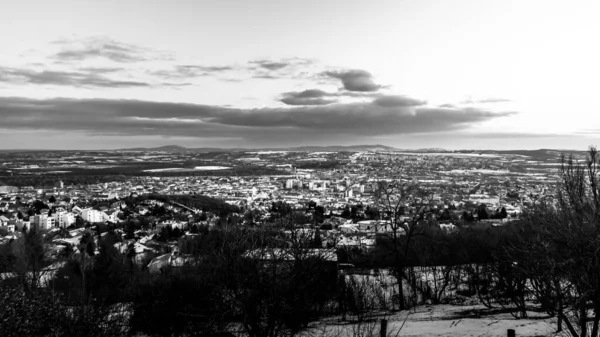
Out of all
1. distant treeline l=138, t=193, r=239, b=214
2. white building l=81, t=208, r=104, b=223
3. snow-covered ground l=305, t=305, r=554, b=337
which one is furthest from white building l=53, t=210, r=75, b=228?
snow-covered ground l=305, t=305, r=554, b=337

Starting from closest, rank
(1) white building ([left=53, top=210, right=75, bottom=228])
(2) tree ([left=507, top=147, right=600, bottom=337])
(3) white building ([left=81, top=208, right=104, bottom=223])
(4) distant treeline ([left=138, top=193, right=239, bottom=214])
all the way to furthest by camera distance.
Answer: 1. (2) tree ([left=507, top=147, right=600, bottom=337])
2. (1) white building ([left=53, top=210, right=75, bottom=228])
3. (3) white building ([left=81, top=208, right=104, bottom=223])
4. (4) distant treeline ([left=138, top=193, right=239, bottom=214])

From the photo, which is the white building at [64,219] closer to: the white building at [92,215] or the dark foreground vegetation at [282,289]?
the white building at [92,215]

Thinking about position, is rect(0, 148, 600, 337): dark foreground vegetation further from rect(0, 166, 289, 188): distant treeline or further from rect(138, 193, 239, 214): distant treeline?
rect(0, 166, 289, 188): distant treeline

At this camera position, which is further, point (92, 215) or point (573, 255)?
point (92, 215)

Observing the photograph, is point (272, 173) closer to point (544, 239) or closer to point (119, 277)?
point (119, 277)

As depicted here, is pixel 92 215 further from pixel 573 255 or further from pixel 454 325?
pixel 573 255

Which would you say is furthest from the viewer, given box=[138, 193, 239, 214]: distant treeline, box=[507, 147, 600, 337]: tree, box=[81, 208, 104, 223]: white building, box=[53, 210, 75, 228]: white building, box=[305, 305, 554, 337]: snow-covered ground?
box=[138, 193, 239, 214]: distant treeline

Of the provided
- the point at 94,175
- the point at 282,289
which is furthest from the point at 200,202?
the point at 94,175

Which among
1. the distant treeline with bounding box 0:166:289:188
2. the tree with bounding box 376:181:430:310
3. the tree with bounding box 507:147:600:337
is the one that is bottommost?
the distant treeline with bounding box 0:166:289:188

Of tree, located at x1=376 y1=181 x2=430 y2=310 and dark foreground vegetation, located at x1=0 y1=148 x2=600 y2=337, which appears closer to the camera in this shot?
dark foreground vegetation, located at x1=0 y1=148 x2=600 y2=337

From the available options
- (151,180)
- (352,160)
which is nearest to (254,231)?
(151,180)

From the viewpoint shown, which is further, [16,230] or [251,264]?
[16,230]
